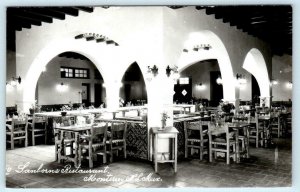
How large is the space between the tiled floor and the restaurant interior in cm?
2

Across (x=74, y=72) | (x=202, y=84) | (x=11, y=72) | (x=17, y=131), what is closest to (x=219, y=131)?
(x=17, y=131)

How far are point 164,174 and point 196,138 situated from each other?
183cm

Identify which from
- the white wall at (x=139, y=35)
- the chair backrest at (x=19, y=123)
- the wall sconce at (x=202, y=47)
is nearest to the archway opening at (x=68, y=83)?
the white wall at (x=139, y=35)

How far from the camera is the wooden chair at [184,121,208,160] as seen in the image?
23.2 feet

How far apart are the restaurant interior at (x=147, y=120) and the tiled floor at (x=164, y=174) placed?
0.07ft

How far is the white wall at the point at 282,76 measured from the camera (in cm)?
1616

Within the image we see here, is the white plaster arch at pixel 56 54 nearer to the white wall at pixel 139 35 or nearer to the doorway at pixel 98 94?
the white wall at pixel 139 35

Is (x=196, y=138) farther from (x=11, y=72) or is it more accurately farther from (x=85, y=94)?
(x=85, y=94)

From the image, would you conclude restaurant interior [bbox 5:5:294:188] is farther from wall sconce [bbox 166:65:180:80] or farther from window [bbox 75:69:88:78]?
window [bbox 75:69:88:78]

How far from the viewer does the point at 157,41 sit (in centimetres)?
691

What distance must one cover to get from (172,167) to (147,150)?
0.93m

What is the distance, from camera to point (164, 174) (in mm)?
5922

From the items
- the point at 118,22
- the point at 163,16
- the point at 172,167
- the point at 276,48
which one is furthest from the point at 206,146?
the point at 276,48

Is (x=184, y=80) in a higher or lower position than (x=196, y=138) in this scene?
higher
